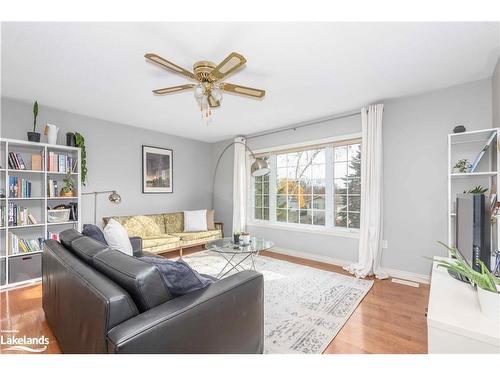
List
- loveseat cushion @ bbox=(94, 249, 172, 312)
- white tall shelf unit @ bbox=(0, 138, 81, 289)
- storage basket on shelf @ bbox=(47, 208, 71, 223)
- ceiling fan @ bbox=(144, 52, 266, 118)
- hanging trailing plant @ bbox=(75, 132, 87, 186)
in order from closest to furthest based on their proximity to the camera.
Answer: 1. loveseat cushion @ bbox=(94, 249, 172, 312)
2. ceiling fan @ bbox=(144, 52, 266, 118)
3. white tall shelf unit @ bbox=(0, 138, 81, 289)
4. storage basket on shelf @ bbox=(47, 208, 71, 223)
5. hanging trailing plant @ bbox=(75, 132, 87, 186)

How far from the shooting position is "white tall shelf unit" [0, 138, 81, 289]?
9.25ft

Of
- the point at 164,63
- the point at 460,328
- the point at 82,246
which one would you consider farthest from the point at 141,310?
the point at 164,63

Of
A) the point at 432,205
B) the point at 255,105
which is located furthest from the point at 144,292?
the point at 432,205

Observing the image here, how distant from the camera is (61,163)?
3277 mm

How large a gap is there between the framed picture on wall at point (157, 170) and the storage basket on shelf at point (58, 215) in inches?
52.4

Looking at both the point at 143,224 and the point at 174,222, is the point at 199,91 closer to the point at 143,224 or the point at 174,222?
the point at 143,224

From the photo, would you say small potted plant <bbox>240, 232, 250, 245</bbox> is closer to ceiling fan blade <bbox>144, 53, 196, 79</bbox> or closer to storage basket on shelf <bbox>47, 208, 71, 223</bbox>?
ceiling fan blade <bbox>144, 53, 196, 79</bbox>

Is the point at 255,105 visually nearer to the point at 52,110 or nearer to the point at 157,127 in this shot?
the point at 157,127

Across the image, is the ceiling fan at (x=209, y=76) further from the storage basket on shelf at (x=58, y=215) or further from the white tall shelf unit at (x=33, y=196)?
the storage basket on shelf at (x=58, y=215)

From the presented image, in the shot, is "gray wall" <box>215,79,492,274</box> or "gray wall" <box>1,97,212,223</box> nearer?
"gray wall" <box>215,79,492,274</box>

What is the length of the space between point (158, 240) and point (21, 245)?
5.37 ft

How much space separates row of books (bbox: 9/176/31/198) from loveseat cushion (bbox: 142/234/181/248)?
1600 millimetres

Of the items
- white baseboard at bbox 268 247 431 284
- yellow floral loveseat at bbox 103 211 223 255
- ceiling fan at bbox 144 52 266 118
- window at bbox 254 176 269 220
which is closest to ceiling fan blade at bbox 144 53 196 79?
ceiling fan at bbox 144 52 266 118
